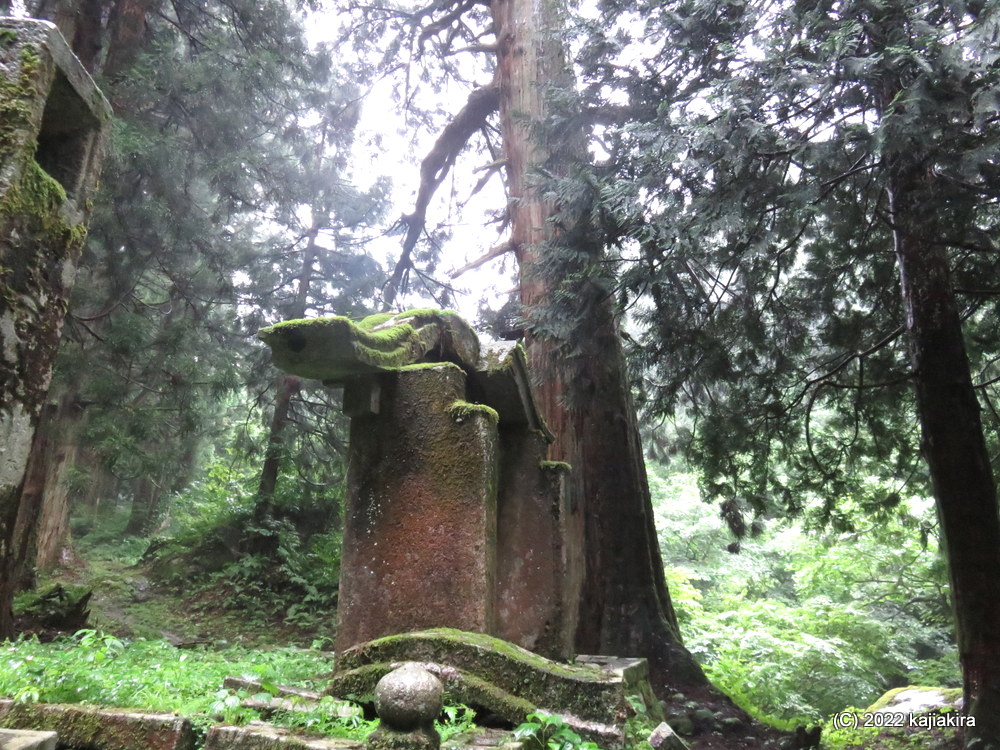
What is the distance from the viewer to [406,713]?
7.65 feet

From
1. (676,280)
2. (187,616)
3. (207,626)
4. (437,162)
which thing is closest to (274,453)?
(187,616)

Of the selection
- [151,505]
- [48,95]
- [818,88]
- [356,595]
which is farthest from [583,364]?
[151,505]

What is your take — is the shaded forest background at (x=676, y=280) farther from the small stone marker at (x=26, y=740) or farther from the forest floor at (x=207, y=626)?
the small stone marker at (x=26, y=740)

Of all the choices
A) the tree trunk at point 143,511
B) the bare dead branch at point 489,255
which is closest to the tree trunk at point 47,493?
the tree trunk at point 143,511

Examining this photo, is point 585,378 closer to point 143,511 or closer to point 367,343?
point 367,343

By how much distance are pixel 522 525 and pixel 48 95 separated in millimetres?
3921

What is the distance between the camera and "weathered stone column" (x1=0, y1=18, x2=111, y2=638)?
3156mm

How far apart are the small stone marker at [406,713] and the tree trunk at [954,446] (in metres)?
4.97

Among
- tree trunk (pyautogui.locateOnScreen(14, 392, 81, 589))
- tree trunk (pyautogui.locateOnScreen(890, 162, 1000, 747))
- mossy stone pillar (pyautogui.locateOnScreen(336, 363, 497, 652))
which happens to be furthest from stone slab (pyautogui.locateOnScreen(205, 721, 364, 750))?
tree trunk (pyautogui.locateOnScreen(890, 162, 1000, 747))

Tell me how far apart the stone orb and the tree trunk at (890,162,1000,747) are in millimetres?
4955

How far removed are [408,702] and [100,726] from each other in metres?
1.30

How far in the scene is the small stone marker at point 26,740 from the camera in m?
2.11

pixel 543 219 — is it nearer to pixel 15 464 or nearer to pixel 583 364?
pixel 583 364

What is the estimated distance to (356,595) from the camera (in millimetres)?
4090
